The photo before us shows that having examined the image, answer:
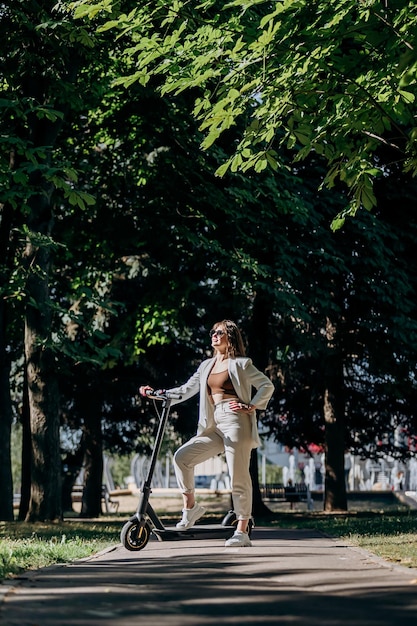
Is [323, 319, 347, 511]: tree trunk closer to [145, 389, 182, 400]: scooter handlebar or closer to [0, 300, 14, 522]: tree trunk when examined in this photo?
[0, 300, 14, 522]: tree trunk

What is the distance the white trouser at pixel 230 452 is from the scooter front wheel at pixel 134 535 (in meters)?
0.62

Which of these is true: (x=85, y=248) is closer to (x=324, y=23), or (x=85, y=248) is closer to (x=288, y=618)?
(x=324, y=23)

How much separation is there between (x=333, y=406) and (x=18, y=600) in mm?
20473

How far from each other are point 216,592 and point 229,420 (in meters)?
4.22

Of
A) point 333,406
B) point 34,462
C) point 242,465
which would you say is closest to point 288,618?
point 242,465

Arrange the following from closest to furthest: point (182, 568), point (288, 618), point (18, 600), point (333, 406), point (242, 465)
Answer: point (288, 618) < point (18, 600) < point (182, 568) < point (242, 465) < point (333, 406)

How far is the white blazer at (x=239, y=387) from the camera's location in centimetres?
1124

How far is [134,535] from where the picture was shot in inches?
434

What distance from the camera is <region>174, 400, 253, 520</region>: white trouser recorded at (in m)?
11.3

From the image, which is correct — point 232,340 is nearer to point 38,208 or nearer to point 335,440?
point 38,208

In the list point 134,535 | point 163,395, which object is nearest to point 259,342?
point 163,395

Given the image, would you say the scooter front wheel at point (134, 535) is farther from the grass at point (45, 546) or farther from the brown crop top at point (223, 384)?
the brown crop top at point (223, 384)

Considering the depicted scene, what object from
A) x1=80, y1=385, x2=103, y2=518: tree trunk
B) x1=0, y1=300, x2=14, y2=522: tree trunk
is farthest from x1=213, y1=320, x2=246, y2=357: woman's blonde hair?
x1=80, y1=385, x2=103, y2=518: tree trunk

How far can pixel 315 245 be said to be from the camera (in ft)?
73.4
